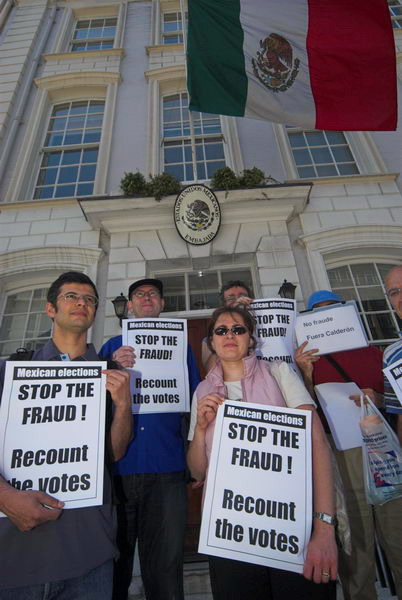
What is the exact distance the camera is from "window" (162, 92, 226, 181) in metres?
6.77

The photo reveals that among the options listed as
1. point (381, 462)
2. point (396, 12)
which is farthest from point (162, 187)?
point (396, 12)

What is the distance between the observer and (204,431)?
1.74 m

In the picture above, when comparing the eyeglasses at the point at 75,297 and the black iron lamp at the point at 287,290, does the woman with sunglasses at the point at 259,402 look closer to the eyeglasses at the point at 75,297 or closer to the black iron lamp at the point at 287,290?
the eyeglasses at the point at 75,297

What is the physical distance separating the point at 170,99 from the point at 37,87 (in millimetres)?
3467

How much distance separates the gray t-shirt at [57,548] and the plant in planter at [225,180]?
497cm

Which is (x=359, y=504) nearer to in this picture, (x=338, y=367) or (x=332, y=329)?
(x=338, y=367)

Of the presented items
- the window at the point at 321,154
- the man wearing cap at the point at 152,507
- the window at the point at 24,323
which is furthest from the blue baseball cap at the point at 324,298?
the window at the point at 321,154

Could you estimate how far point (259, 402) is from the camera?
1749 mm

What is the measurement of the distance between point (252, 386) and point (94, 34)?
12222mm

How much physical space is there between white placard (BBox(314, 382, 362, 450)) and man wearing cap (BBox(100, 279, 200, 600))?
116 cm

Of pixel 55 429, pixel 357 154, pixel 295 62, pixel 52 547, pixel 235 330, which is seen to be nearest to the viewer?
pixel 52 547

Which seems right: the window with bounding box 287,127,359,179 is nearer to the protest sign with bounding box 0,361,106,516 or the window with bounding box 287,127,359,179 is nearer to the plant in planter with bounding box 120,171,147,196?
the plant in planter with bounding box 120,171,147,196

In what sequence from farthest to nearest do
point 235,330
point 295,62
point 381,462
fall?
1. point 295,62
2. point 235,330
3. point 381,462

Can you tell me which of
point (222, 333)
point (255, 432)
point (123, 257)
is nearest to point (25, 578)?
point (255, 432)
